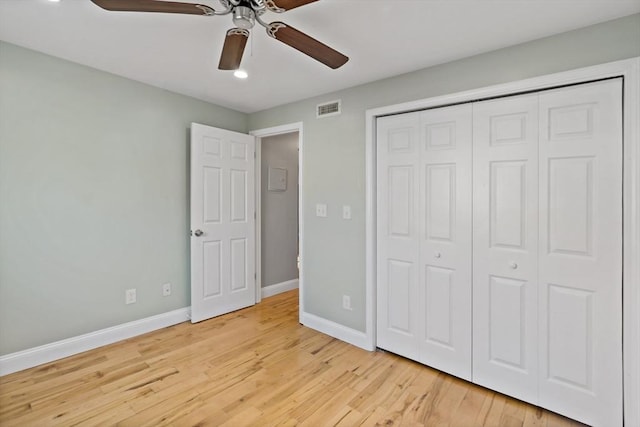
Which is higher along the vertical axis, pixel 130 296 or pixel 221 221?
pixel 221 221

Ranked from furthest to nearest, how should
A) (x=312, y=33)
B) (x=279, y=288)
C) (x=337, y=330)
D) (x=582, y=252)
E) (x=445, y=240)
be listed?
(x=279, y=288), (x=337, y=330), (x=445, y=240), (x=312, y=33), (x=582, y=252)

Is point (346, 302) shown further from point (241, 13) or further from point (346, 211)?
point (241, 13)

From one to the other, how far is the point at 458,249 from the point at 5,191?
322 cm

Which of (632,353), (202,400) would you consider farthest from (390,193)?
(202,400)

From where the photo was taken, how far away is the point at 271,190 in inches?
165

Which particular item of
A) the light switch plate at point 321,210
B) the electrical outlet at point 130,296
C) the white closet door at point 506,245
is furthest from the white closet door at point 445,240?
the electrical outlet at point 130,296

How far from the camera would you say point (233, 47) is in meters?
1.61

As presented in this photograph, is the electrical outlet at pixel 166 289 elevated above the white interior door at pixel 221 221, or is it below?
below

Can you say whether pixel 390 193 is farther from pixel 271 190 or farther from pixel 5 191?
pixel 5 191

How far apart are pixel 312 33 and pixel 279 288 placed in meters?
3.23

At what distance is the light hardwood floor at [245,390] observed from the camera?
1839mm

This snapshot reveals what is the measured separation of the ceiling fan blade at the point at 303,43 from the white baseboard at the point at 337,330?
2.18 metres

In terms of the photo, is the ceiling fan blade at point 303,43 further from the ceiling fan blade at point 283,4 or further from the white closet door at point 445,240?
the white closet door at point 445,240

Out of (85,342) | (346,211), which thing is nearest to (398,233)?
(346,211)
